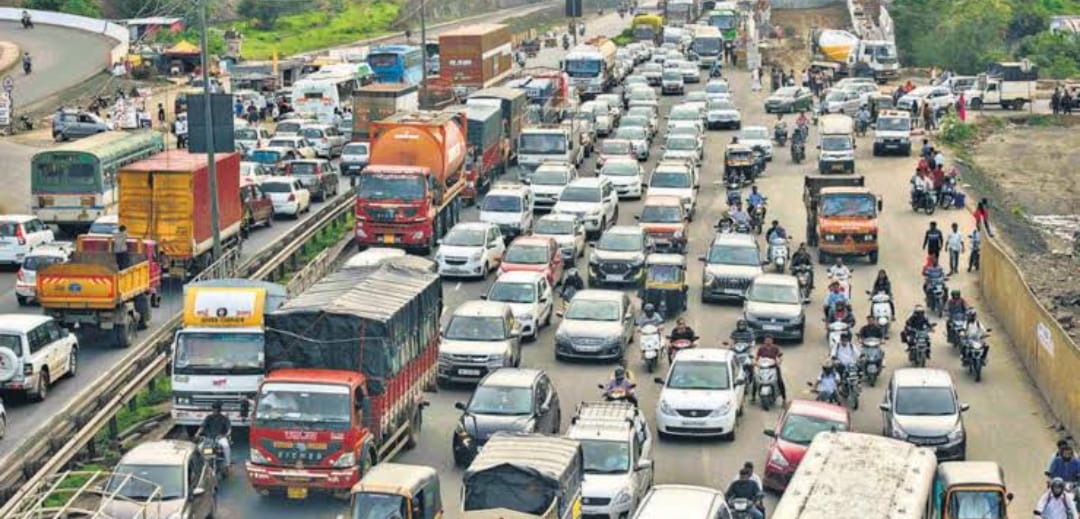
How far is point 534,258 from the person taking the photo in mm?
46219

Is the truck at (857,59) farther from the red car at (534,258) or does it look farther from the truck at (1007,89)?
the red car at (534,258)

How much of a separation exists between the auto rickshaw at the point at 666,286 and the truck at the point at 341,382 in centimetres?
1033

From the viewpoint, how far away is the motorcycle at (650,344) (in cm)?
4016

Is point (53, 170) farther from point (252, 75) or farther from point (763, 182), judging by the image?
point (252, 75)

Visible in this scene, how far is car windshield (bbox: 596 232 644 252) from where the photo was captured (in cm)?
4788

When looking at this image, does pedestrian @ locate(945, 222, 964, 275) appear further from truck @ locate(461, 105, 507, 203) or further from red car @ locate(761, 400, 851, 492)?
red car @ locate(761, 400, 851, 492)

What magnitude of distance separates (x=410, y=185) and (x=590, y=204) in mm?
5873

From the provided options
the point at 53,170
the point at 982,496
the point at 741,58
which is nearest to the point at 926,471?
the point at 982,496

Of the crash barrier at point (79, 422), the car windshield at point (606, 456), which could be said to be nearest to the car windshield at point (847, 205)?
the crash barrier at point (79, 422)

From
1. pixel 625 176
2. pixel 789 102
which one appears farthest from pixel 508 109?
pixel 789 102

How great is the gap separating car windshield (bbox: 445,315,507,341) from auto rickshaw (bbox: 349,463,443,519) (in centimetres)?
1168

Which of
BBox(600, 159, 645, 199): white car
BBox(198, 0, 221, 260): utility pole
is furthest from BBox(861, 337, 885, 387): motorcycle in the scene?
BBox(600, 159, 645, 199): white car

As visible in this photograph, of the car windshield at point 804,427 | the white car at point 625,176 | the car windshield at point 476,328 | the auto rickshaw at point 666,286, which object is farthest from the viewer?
the white car at point 625,176

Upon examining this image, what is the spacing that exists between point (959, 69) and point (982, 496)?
290ft
